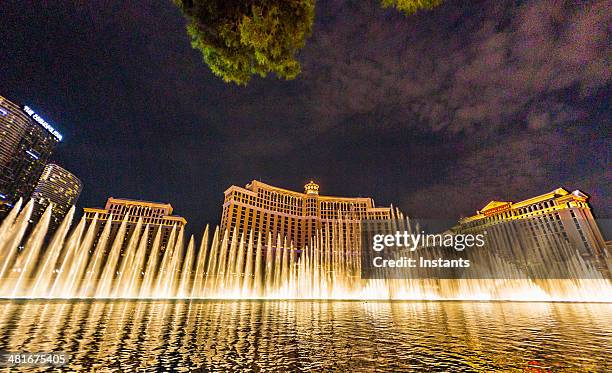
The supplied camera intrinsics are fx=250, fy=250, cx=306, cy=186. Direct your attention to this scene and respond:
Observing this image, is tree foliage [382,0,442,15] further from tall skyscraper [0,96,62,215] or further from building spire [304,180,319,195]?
tall skyscraper [0,96,62,215]

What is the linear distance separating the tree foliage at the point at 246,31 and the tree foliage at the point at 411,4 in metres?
2.33

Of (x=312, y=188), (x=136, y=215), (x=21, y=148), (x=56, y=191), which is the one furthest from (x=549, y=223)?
(x=56, y=191)

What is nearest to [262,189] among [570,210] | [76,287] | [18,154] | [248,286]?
[248,286]

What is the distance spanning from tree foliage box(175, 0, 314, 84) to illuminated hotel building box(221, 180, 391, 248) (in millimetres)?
89602

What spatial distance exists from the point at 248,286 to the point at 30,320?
95.2 feet

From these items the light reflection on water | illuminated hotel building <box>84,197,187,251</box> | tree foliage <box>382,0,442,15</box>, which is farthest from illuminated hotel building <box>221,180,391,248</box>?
tree foliage <box>382,0,442,15</box>

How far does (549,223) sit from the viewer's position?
287ft

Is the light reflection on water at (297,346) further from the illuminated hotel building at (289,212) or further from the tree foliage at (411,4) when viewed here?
the illuminated hotel building at (289,212)

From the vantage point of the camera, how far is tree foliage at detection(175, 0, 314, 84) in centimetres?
702

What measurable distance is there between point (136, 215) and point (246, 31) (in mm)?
135692

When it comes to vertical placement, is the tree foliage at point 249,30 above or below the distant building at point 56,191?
below

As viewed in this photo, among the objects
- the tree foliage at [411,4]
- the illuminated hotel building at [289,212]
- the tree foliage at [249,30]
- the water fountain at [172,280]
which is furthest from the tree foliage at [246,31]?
the illuminated hotel building at [289,212]

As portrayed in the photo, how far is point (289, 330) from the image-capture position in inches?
453

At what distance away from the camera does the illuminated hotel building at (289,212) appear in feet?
324
